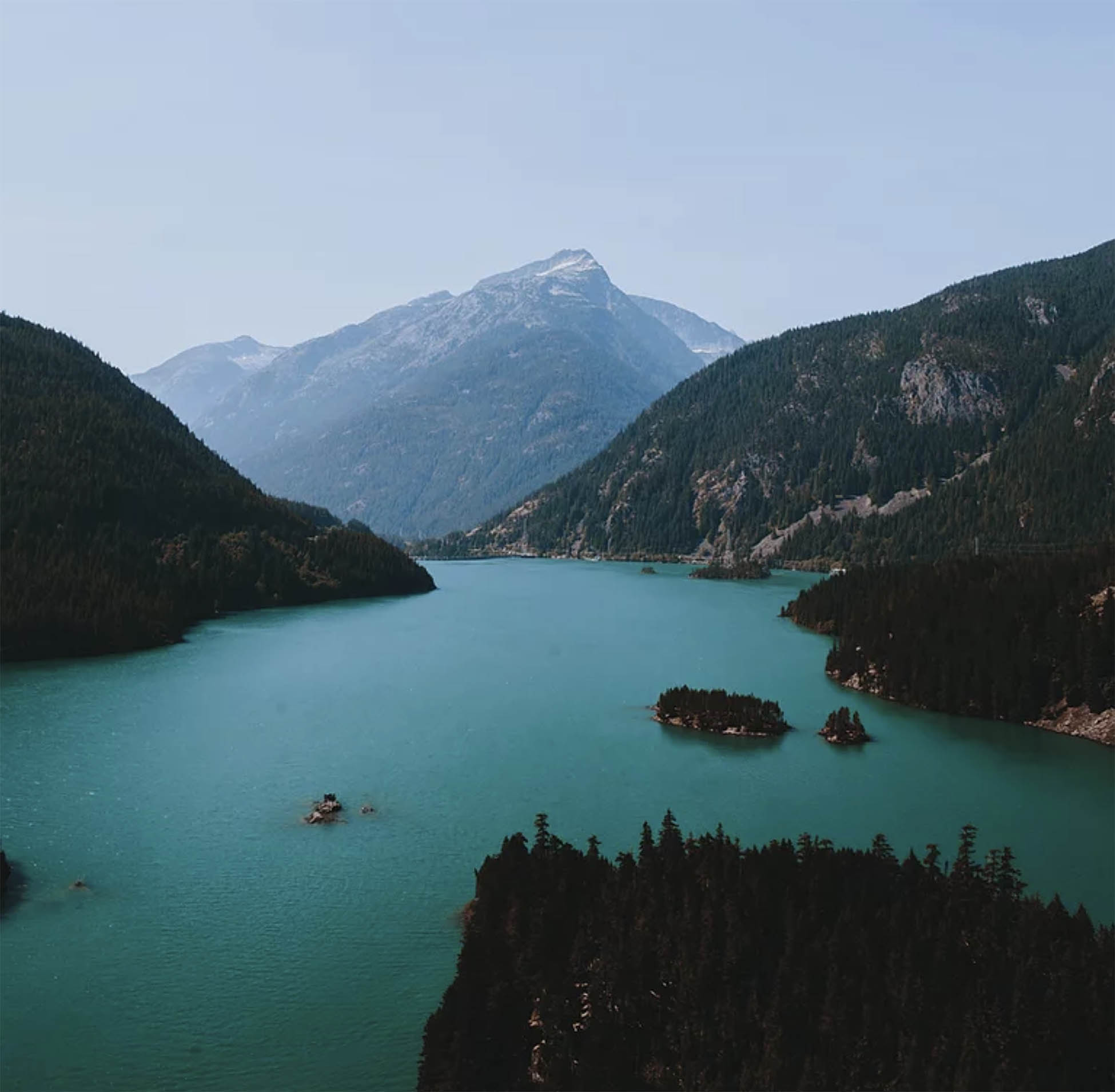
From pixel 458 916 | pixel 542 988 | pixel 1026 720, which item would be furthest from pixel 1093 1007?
pixel 1026 720

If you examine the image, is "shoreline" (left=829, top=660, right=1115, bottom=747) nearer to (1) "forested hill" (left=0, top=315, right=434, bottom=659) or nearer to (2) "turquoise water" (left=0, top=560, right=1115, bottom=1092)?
(2) "turquoise water" (left=0, top=560, right=1115, bottom=1092)

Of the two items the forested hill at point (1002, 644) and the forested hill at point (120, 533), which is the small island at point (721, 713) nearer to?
the forested hill at point (1002, 644)

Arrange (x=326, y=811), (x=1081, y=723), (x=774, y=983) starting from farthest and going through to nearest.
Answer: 1. (x=1081, y=723)
2. (x=326, y=811)
3. (x=774, y=983)

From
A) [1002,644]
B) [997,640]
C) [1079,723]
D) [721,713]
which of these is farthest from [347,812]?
[997,640]

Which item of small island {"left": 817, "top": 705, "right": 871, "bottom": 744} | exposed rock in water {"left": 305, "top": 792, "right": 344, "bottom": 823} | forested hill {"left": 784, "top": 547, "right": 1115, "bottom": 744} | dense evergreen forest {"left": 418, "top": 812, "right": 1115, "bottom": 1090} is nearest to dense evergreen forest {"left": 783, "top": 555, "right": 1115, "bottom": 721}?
forested hill {"left": 784, "top": 547, "right": 1115, "bottom": 744}

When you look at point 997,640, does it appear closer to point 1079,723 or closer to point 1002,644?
point 1002,644

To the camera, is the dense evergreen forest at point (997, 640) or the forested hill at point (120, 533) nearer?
the dense evergreen forest at point (997, 640)

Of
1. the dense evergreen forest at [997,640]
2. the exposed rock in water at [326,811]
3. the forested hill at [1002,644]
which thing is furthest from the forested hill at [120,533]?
the forested hill at [1002,644]
